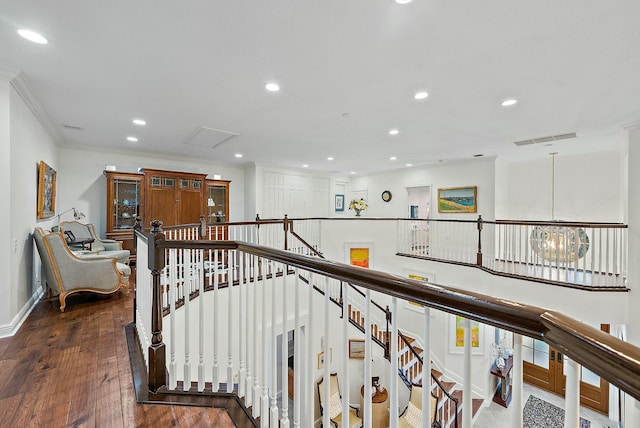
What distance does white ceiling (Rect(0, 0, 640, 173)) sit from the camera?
6.22ft

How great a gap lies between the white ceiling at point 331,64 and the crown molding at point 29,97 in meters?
0.08


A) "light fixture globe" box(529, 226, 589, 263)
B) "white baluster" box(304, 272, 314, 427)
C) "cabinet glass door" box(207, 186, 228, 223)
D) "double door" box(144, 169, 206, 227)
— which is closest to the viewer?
"white baluster" box(304, 272, 314, 427)

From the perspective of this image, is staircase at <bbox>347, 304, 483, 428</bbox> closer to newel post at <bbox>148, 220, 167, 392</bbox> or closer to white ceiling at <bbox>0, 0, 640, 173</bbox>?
newel post at <bbox>148, 220, 167, 392</bbox>

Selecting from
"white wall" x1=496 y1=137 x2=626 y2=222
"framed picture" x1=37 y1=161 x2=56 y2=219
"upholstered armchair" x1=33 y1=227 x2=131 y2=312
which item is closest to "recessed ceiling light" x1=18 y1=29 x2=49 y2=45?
"upholstered armchair" x1=33 y1=227 x2=131 y2=312

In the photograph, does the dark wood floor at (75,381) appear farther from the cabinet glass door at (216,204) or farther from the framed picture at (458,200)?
the framed picture at (458,200)

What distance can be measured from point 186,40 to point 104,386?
2.54m

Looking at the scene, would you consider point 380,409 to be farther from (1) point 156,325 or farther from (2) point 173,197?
(2) point 173,197

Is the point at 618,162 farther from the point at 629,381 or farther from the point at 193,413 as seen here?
the point at 193,413

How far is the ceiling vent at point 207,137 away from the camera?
4.53 m

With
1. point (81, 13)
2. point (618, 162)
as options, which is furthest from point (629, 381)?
point (618, 162)

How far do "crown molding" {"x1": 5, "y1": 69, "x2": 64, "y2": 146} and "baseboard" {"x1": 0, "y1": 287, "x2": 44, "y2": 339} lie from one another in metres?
2.26

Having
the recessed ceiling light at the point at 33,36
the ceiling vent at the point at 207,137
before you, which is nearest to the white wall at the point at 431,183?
the ceiling vent at the point at 207,137

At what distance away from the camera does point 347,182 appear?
32.3 feet

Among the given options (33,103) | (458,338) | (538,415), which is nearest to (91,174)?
(33,103)
